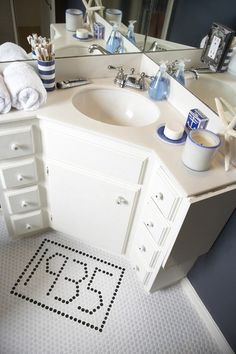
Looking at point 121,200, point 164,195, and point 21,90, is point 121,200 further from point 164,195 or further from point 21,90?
point 21,90

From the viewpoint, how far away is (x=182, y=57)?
51.0 inches

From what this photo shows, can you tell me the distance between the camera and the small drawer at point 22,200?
1.29 m

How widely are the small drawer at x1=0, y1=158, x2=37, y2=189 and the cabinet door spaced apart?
0.28 feet

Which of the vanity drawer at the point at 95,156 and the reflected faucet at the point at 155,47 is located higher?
the reflected faucet at the point at 155,47

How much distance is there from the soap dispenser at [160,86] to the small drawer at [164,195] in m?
0.47

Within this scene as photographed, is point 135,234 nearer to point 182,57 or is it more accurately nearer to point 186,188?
point 186,188

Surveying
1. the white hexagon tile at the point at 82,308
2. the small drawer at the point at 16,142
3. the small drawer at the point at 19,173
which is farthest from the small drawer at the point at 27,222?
the small drawer at the point at 16,142

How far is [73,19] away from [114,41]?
0.77 feet

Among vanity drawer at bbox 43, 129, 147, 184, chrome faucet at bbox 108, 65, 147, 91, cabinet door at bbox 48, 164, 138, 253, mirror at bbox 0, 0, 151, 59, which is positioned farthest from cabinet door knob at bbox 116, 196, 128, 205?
mirror at bbox 0, 0, 151, 59

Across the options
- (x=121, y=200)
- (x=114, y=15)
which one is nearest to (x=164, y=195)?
(x=121, y=200)

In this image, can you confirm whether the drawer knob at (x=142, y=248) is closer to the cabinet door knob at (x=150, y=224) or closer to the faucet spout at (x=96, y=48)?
the cabinet door knob at (x=150, y=224)

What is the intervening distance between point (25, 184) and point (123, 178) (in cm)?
51

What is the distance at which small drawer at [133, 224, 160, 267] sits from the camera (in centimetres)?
114

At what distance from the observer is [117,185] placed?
1145 millimetres
